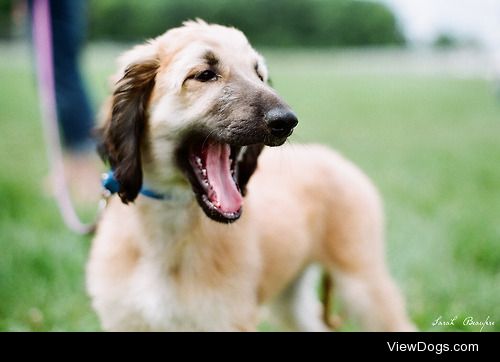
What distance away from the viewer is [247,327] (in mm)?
3033

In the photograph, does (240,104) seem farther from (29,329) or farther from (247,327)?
(29,329)

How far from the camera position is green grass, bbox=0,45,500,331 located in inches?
159

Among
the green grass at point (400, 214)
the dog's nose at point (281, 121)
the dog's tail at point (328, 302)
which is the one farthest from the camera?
the green grass at point (400, 214)

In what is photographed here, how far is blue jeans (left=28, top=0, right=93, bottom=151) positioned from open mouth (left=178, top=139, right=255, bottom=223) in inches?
104

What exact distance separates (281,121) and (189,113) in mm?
489

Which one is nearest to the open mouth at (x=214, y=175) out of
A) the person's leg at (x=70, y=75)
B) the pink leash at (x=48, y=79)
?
the pink leash at (x=48, y=79)

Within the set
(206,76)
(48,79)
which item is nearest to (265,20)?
(48,79)

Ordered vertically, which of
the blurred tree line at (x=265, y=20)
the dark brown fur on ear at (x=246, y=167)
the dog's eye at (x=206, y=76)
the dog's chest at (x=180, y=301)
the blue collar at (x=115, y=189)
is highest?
the dog's eye at (x=206, y=76)

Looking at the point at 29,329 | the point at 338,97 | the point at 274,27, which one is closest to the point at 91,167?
the point at 29,329

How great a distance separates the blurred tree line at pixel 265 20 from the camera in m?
47.9

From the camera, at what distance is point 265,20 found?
165 feet

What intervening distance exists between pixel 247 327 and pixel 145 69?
4.20 ft

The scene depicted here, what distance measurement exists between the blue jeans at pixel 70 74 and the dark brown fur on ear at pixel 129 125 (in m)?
2.53

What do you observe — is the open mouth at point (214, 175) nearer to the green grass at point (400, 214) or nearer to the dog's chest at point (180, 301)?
the dog's chest at point (180, 301)
